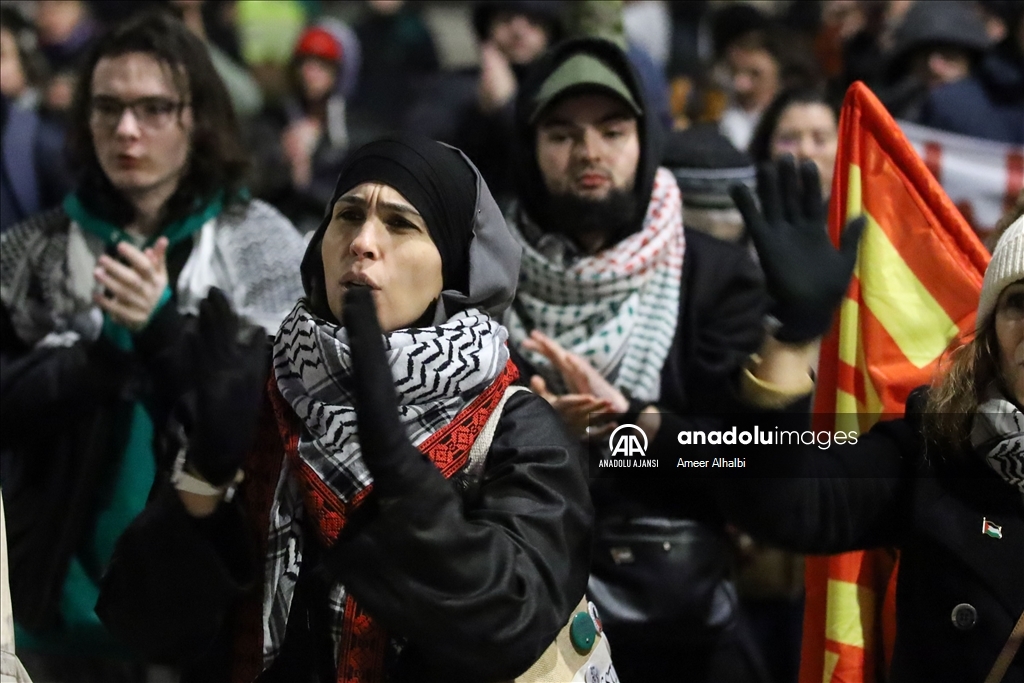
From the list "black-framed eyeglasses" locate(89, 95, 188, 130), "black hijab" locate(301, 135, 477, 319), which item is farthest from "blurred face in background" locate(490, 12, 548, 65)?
"black hijab" locate(301, 135, 477, 319)

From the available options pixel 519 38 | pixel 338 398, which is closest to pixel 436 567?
pixel 338 398

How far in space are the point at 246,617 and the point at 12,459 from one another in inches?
48.2

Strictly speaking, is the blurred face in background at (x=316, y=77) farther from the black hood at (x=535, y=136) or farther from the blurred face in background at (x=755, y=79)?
the black hood at (x=535, y=136)

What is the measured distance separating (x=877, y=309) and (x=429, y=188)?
4.01 feet

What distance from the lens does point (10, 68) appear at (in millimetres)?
4926

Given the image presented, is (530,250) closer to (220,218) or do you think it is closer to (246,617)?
(220,218)

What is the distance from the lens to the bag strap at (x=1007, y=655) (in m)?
2.63

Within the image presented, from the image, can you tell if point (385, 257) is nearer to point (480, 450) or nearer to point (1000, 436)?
point (480, 450)

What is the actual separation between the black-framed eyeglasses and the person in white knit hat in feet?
6.05

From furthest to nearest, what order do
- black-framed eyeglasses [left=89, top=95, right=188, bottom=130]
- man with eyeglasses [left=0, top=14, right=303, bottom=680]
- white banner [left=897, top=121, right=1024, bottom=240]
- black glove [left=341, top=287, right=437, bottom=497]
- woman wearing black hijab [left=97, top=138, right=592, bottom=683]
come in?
white banner [left=897, top=121, right=1024, bottom=240] < black-framed eyeglasses [left=89, top=95, right=188, bottom=130] < man with eyeglasses [left=0, top=14, right=303, bottom=680] < woman wearing black hijab [left=97, top=138, right=592, bottom=683] < black glove [left=341, top=287, right=437, bottom=497]

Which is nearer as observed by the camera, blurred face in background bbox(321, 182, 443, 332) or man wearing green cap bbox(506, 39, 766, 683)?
blurred face in background bbox(321, 182, 443, 332)

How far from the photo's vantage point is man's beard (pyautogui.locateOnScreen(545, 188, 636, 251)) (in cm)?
360

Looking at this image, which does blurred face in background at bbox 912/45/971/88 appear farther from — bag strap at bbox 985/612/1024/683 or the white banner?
bag strap at bbox 985/612/1024/683

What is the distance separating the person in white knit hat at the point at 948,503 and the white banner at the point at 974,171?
1.60 m
